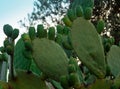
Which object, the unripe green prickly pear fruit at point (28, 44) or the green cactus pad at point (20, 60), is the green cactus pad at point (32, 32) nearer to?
the unripe green prickly pear fruit at point (28, 44)

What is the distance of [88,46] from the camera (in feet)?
3.39

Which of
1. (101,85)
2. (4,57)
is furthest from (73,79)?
(4,57)

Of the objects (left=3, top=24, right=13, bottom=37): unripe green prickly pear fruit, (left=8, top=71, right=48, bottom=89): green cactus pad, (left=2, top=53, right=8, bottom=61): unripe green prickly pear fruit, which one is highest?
(left=3, top=24, right=13, bottom=37): unripe green prickly pear fruit

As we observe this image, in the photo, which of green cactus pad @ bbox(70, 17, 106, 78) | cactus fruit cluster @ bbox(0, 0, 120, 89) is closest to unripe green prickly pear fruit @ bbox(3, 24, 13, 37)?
cactus fruit cluster @ bbox(0, 0, 120, 89)

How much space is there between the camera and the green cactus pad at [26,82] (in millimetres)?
938

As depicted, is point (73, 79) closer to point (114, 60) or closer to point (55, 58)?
point (55, 58)

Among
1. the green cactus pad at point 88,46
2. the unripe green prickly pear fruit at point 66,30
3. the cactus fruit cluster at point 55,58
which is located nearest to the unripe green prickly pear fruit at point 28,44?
the cactus fruit cluster at point 55,58

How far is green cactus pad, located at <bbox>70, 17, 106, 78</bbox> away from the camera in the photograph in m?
1.01

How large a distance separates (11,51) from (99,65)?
9.8 inches

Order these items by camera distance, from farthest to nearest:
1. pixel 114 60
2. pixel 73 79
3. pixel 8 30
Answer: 1. pixel 114 60
2. pixel 8 30
3. pixel 73 79

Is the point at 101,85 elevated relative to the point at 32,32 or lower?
lower

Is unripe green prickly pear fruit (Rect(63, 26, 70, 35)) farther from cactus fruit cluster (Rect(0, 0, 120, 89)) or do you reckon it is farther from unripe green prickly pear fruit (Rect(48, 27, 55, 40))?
unripe green prickly pear fruit (Rect(48, 27, 55, 40))

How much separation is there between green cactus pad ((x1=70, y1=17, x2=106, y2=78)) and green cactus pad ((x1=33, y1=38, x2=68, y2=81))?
46mm

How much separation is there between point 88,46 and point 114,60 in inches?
4.8
